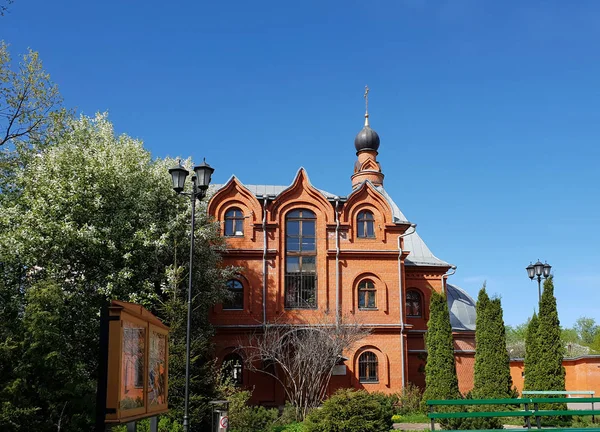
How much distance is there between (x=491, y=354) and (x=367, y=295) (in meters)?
7.38

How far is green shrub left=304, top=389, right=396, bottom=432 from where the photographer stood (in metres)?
15.0

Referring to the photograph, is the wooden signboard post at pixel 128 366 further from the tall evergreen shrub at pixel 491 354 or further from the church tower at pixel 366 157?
the church tower at pixel 366 157

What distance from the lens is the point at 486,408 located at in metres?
21.1

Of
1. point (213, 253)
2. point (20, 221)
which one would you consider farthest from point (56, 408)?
point (213, 253)

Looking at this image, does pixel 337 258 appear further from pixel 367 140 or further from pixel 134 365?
pixel 134 365

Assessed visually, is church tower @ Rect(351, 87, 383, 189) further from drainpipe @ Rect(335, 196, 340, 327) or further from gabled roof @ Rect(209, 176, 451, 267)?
drainpipe @ Rect(335, 196, 340, 327)

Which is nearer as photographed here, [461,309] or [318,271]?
[318,271]

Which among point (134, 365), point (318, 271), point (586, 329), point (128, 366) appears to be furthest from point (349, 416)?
point (586, 329)

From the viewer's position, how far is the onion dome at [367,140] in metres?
45.3

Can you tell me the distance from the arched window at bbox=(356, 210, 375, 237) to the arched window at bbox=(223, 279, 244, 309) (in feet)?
21.4

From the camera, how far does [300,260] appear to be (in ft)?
97.5

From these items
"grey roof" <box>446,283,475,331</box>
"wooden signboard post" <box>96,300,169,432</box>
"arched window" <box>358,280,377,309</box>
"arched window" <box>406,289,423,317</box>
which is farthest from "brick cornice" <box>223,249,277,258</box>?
"wooden signboard post" <box>96,300,169,432</box>

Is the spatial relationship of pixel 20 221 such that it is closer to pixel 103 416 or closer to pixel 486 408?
pixel 103 416

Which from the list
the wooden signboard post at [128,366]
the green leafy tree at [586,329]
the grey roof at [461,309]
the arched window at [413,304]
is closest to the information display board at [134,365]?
the wooden signboard post at [128,366]
